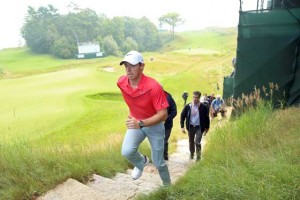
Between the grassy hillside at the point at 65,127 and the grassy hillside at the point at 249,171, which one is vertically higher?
the grassy hillside at the point at 249,171

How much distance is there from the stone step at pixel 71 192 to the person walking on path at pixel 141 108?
0.67 m

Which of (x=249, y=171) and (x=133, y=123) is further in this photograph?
(x=133, y=123)

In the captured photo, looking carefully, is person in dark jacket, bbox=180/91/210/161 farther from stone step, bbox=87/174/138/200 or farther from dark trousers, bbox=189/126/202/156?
stone step, bbox=87/174/138/200

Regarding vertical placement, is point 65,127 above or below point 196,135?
below

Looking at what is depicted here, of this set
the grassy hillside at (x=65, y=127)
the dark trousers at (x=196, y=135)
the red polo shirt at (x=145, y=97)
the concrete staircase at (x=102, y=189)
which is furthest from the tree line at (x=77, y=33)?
the red polo shirt at (x=145, y=97)

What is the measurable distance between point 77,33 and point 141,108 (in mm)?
120417

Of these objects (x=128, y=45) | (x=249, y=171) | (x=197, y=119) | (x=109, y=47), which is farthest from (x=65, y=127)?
(x=128, y=45)

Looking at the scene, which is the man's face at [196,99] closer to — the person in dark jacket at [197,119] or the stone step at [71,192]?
the person in dark jacket at [197,119]

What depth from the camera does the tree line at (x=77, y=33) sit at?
4300 inches

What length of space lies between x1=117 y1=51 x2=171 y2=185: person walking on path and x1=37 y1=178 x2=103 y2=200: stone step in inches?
26.5

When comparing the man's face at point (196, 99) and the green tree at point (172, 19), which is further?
the green tree at point (172, 19)

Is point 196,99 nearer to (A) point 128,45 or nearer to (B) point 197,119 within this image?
(B) point 197,119

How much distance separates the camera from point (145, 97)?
13.2ft

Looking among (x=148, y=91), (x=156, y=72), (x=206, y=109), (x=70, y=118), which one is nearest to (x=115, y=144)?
(x=206, y=109)
